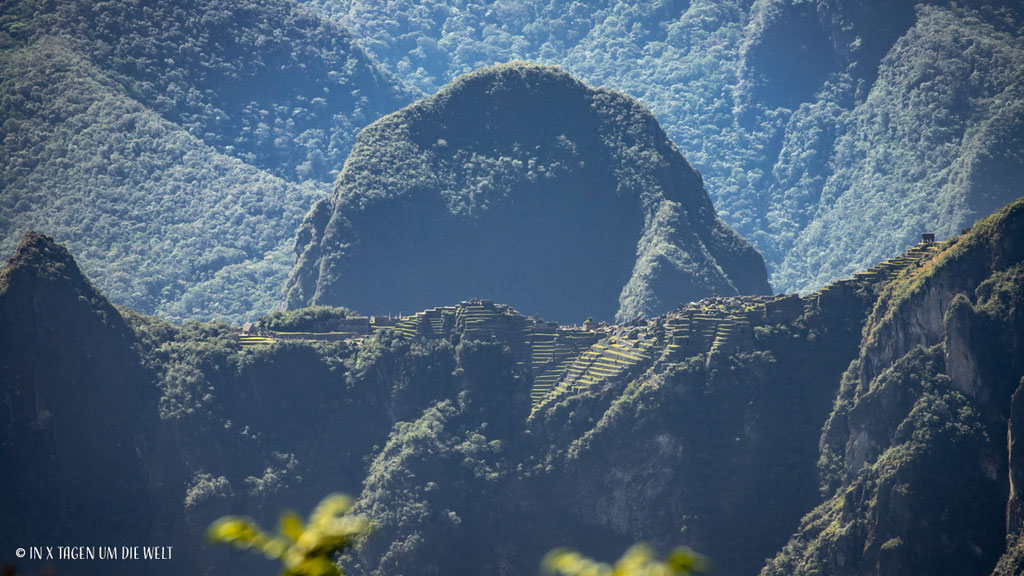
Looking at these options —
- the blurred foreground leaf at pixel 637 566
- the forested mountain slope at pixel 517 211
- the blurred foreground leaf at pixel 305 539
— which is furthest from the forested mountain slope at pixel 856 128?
the blurred foreground leaf at pixel 305 539

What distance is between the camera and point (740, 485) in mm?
97312

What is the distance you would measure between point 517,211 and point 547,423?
48.4 metres

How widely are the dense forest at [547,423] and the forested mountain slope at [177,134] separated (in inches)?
1810

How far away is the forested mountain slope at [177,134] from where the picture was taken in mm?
158125

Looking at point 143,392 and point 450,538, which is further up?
point 143,392

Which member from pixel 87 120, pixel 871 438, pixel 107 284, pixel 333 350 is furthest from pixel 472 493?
pixel 87 120

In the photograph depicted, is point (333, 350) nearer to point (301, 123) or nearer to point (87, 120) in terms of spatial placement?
point (87, 120)

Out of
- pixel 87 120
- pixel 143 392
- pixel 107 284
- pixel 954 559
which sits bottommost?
pixel 954 559

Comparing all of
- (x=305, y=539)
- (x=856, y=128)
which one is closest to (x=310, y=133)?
(x=856, y=128)

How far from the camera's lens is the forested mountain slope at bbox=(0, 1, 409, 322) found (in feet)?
519

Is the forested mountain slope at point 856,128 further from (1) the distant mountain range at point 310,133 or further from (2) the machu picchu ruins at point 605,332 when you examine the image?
(2) the machu picchu ruins at point 605,332

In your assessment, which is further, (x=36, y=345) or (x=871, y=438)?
(x=36, y=345)

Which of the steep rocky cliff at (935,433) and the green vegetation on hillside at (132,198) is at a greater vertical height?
the green vegetation on hillside at (132,198)

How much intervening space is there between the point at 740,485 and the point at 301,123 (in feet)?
331
